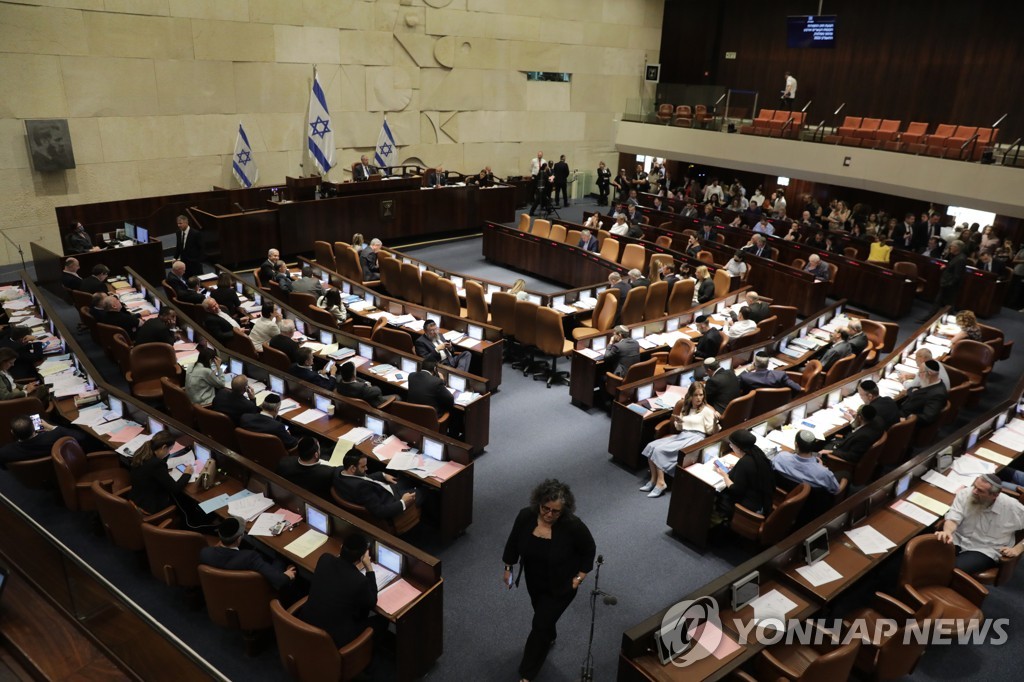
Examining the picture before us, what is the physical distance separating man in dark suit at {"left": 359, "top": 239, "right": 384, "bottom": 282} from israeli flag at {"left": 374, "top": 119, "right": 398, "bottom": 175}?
599 cm

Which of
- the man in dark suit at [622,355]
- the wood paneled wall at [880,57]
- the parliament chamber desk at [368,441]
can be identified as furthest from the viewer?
the wood paneled wall at [880,57]

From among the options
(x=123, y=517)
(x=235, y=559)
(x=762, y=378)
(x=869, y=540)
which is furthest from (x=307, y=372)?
(x=869, y=540)

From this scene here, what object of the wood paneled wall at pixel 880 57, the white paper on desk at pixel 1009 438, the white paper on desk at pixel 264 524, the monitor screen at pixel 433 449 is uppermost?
the wood paneled wall at pixel 880 57

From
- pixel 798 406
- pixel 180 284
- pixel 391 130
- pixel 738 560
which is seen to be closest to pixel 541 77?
pixel 391 130

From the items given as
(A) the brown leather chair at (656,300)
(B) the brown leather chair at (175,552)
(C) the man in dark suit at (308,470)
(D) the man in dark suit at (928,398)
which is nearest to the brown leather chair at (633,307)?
(A) the brown leather chair at (656,300)

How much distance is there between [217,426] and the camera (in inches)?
242

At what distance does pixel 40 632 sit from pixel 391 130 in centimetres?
1547

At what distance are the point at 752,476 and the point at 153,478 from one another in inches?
180

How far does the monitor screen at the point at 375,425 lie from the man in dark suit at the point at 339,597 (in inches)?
84.5

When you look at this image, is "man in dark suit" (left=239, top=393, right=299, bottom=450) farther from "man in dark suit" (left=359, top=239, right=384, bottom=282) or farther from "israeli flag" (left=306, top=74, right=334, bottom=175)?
"israeli flag" (left=306, top=74, right=334, bottom=175)

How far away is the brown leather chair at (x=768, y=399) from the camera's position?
7.16m

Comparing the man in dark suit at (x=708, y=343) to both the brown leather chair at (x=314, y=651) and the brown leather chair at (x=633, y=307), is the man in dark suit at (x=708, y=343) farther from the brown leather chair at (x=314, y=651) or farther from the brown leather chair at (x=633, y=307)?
the brown leather chair at (x=314, y=651)

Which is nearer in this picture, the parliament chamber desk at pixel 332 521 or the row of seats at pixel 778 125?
the parliament chamber desk at pixel 332 521

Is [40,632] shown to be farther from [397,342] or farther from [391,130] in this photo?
[391,130]
